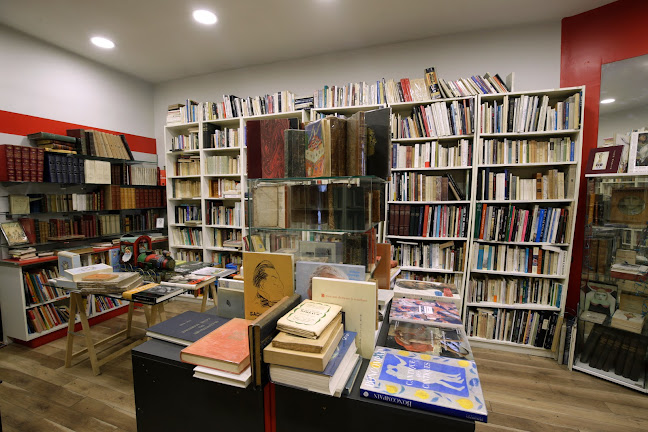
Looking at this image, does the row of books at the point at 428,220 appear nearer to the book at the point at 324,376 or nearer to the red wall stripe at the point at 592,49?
the red wall stripe at the point at 592,49

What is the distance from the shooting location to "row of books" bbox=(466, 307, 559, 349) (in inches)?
107

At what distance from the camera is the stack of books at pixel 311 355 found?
0.86m

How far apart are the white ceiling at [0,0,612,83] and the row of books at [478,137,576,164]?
3.87 feet

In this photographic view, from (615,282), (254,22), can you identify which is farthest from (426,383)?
(254,22)

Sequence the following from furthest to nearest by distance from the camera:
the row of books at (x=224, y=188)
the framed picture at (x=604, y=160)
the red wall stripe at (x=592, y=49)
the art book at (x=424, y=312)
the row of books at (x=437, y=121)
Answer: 1. the row of books at (x=224, y=188)
2. the row of books at (x=437, y=121)
3. the red wall stripe at (x=592, y=49)
4. the framed picture at (x=604, y=160)
5. the art book at (x=424, y=312)

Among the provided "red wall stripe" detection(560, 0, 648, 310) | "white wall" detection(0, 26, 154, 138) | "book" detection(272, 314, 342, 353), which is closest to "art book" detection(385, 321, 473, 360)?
"book" detection(272, 314, 342, 353)

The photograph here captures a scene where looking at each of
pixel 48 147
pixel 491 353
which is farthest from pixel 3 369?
pixel 491 353

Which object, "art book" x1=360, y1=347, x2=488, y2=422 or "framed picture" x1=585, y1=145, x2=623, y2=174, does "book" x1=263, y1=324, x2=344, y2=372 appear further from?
"framed picture" x1=585, y1=145, x2=623, y2=174

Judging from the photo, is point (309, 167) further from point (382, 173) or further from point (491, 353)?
point (491, 353)

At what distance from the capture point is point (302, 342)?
87cm

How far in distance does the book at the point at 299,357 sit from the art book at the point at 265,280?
330 millimetres

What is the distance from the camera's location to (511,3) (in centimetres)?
250

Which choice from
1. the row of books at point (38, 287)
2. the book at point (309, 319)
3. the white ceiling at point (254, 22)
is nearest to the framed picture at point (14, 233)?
the row of books at point (38, 287)

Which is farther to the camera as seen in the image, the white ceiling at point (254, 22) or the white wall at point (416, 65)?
the white wall at point (416, 65)
